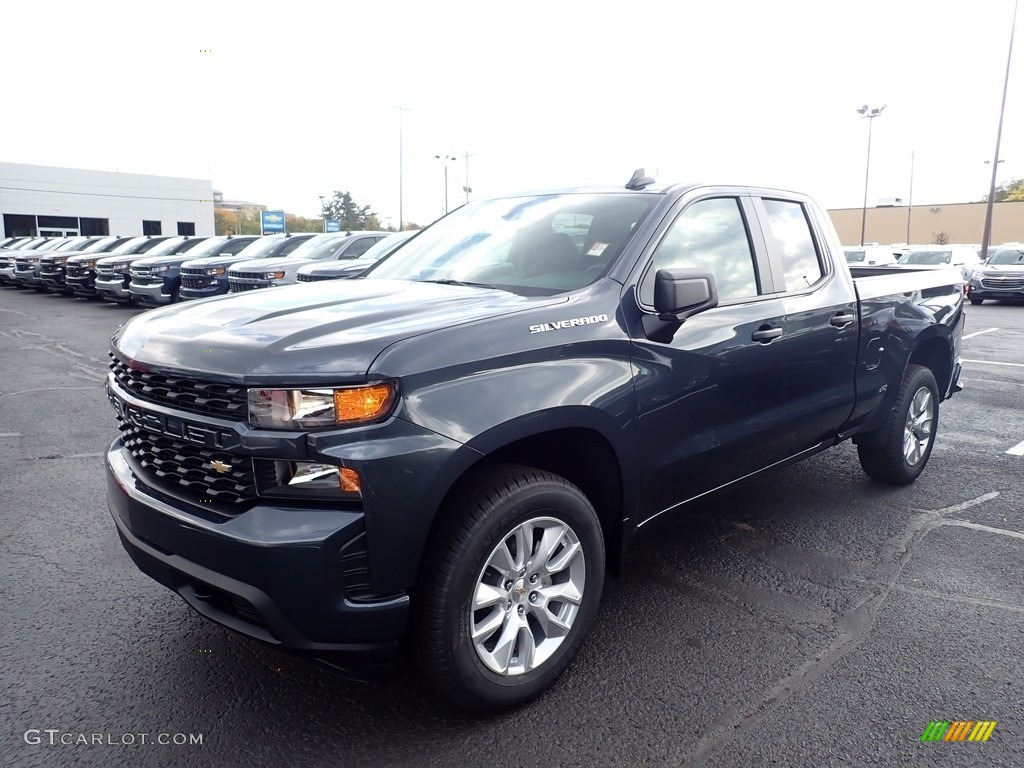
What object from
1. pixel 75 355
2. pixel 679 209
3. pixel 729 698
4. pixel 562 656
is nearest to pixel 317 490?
pixel 562 656

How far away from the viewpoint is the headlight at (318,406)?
236 centimetres

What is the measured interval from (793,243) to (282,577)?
3179mm

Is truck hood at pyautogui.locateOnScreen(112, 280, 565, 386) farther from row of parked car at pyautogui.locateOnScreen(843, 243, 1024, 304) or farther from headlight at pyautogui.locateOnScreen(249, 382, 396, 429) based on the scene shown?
row of parked car at pyautogui.locateOnScreen(843, 243, 1024, 304)

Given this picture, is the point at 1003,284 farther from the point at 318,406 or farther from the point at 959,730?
the point at 318,406

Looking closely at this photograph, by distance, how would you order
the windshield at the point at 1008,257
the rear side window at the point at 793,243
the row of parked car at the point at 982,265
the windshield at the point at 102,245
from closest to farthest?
the rear side window at the point at 793,243, the row of parked car at the point at 982,265, the windshield at the point at 1008,257, the windshield at the point at 102,245

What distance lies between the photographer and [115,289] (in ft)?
55.6

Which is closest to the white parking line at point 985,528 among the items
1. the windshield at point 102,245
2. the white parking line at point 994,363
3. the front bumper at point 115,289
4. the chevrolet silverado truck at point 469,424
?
the chevrolet silverado truck at point 469,424

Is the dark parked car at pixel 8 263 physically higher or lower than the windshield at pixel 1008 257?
lower

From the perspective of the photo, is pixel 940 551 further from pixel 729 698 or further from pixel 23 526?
pixel 23 526

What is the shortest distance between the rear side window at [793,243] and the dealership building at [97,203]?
56.8 meters

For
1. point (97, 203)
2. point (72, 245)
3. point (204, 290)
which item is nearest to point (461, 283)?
point (204, 290)

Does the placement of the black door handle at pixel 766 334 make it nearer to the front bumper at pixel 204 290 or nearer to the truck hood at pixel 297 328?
the truck hood at pixel 297 328

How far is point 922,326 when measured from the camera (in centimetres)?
501

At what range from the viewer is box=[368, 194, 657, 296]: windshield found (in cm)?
335
